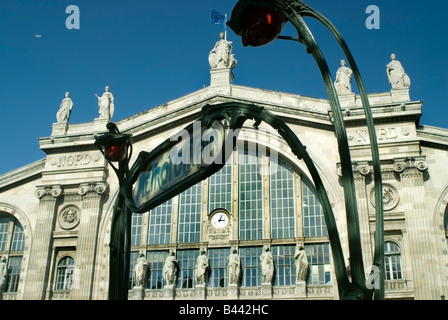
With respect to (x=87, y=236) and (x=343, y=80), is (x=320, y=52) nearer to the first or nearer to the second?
(x=343, y=80)

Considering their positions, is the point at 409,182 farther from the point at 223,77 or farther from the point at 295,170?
the point at 223,77

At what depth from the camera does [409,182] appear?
2642 centimetres

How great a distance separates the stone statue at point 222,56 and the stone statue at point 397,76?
877cm

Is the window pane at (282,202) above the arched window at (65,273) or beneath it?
above

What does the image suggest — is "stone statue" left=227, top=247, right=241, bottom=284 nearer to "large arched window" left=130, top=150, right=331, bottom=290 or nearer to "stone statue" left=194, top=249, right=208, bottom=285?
"large arched window" left=130, top=150, right=331, bottom=290

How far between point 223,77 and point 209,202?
7390 millimetres

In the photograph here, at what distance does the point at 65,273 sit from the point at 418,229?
18137 mm

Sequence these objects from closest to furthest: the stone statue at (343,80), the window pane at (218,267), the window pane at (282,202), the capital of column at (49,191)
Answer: the window pane at (218,267)
the window pane at (282,202)
the stone statue at (343,80)
the capital of column at (49,191)

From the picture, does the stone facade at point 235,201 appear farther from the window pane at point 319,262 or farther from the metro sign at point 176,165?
the metro sign at point 176,165

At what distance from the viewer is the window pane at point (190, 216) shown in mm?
28734

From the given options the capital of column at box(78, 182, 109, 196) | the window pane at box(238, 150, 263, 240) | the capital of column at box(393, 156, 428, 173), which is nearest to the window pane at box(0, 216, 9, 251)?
the capital of column at box(78, 182, 109, 196)

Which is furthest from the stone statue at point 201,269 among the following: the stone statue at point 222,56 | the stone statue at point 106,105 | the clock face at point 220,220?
the stone statue at point 222,56

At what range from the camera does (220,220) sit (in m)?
28.7
